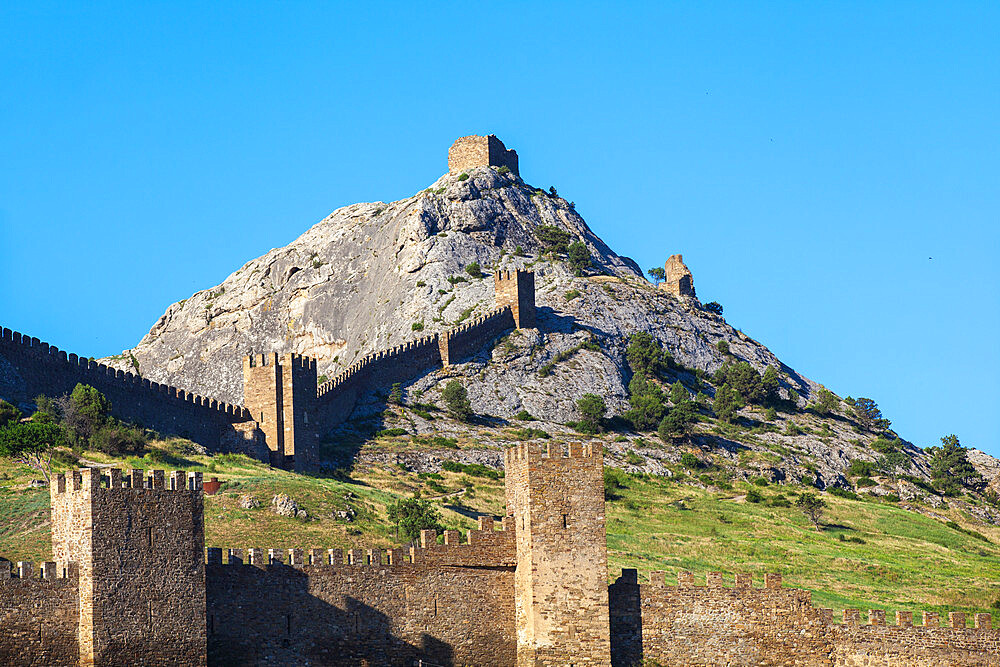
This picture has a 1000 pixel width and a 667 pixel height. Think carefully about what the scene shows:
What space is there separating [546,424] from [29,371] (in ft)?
115

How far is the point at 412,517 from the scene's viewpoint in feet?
213

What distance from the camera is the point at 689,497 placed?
291ft

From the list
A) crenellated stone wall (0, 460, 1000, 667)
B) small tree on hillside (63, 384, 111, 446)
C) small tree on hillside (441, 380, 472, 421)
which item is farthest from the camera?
small tree on hillside (441, 380, 472, 421)

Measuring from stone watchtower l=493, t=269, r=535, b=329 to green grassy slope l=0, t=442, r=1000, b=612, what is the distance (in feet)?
82.4

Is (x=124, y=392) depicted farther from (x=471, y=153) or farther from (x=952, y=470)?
(x=471, y=153)

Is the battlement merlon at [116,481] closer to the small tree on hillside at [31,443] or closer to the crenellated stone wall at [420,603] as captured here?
the crenellated stone wall at [420,603]

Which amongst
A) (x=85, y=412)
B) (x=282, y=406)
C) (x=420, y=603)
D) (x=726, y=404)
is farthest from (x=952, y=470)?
(x=420, y=603)

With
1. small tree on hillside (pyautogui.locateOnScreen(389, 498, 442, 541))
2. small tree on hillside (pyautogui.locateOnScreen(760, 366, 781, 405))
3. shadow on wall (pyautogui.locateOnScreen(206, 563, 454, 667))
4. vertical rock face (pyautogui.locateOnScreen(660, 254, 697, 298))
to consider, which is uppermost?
vertical rock face (pyautogui.locateOnScreen(660, 254, 697, 298))

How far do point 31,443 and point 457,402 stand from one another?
37286mm

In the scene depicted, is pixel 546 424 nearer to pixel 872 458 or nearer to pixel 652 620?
pixel 872 458

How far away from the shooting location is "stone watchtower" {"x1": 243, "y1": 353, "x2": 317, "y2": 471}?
8506 cm

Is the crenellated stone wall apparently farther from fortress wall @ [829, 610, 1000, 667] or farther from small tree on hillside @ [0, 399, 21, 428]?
small tree on hillside @ [0, 399, 21, 428]

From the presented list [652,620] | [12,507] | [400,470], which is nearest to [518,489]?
[652,620]

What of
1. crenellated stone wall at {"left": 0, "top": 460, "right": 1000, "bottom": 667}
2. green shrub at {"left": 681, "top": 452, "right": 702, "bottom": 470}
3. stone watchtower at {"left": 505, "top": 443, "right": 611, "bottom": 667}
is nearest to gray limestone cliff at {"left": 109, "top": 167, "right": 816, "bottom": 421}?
green shrub at {"left": 681, "top": 452, "right": 702, "bottom": 470}
